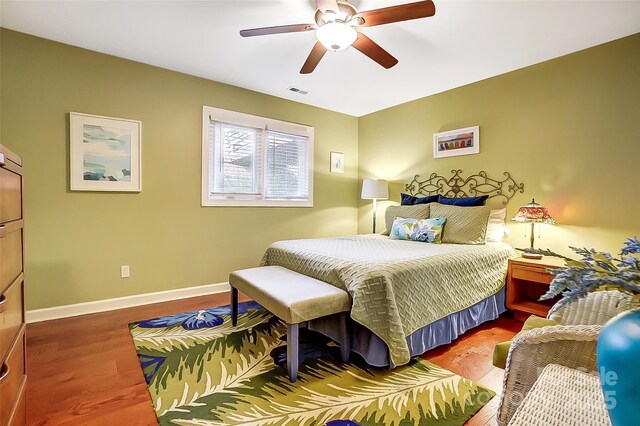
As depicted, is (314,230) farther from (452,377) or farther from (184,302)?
(452,377)

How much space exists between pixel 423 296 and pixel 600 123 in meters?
2.34

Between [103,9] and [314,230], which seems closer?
[103,9]

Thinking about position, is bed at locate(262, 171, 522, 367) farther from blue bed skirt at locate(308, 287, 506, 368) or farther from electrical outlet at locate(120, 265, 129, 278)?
electrical outlet at locate(120, 265, 129, 278)

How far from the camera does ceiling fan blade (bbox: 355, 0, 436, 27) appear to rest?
178 cm

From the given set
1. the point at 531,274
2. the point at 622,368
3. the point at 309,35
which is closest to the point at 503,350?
the point at 622,368

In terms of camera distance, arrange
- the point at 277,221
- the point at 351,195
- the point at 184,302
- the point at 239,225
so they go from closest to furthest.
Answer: the point at 184,302, the point at 239,225, the point at 277,221, the point at 351,195

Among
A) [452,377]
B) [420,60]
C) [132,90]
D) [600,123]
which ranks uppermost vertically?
[420,60]

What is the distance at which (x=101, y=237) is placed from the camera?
9.73 feet

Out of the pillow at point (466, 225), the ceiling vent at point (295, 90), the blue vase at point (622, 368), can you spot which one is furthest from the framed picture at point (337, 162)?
the blue vase at point (622, 368)

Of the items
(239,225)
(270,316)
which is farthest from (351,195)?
(270,316)

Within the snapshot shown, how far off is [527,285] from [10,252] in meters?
3.84

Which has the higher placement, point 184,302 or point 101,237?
point 101,237

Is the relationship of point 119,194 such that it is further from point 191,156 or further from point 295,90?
point 295,90

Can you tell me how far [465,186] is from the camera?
3666mm
